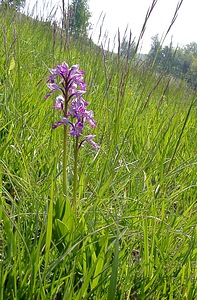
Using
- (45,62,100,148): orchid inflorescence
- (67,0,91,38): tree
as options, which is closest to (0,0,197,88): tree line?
(67,0,91,38): tree

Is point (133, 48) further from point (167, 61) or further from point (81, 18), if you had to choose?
point (81, 18)

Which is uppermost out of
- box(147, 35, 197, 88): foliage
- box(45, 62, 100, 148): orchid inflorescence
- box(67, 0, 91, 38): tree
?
box(67, 0, 91, 38): tree

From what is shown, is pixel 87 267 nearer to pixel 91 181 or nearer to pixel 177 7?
pixel 91 181

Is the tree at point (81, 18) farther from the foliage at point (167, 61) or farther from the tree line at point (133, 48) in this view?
the foliage at point (167, 61)

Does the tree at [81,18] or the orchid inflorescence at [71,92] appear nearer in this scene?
the orchid inflorescence at [71,92]

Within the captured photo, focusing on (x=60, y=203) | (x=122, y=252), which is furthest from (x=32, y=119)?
(x=122, y=252)

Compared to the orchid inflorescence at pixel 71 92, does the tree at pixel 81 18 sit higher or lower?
higher

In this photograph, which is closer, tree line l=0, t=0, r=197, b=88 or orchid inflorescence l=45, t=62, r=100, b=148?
orchid inflorescence l=45, t=62, r=100, b=148

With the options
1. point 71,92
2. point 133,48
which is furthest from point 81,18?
point 71,92

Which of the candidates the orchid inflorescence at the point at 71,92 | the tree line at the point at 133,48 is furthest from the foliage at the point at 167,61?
the orchid inflorescence at the point at 71,92

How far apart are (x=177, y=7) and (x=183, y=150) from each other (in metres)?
0.98

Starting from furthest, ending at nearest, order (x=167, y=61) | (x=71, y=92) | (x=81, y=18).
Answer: (x=81, y=18) → (x=167, y=61) → (x=71, y=92)

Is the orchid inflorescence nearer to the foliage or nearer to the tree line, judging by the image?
the tree line

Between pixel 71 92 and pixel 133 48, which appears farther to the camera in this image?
pixel 133 48
